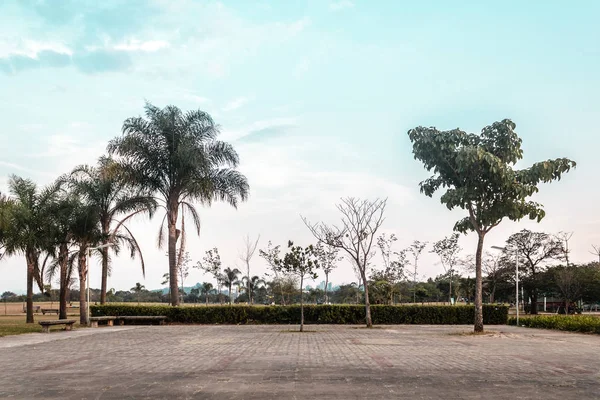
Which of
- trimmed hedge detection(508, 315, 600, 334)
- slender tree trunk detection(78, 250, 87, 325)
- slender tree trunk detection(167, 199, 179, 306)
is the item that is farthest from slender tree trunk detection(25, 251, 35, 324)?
trimmed hedge detection(508, 315, 600, 334)

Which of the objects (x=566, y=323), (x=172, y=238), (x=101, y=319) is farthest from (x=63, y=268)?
(x=566, y=323)

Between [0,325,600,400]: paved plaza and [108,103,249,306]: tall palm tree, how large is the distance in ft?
46.7

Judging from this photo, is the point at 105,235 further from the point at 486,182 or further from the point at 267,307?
the point at 486,182

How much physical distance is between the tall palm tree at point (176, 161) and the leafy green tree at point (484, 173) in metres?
13.0

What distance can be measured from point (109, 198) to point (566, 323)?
2292 centimetres

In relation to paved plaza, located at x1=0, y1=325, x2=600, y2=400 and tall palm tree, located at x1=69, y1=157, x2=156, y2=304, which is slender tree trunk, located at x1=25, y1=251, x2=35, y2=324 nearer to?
tall palm tree, located at x1=69, y1=157, x2=156, y2=304

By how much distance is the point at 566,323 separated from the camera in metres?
24.4

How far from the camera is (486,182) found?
829 inches

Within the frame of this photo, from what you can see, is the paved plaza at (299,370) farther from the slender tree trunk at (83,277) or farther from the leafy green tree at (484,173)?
the slender tree trunk at (83,277)

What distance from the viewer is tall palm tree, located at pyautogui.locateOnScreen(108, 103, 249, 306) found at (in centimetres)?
3034

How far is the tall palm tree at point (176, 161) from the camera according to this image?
30.3 metres

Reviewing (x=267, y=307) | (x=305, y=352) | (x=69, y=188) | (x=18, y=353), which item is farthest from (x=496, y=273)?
(x=18, y=353)

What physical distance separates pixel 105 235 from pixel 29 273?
4.54 metres

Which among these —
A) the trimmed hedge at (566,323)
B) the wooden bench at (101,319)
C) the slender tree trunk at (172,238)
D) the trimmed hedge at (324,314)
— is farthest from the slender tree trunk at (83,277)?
the trimmed hedge at (566,323)
